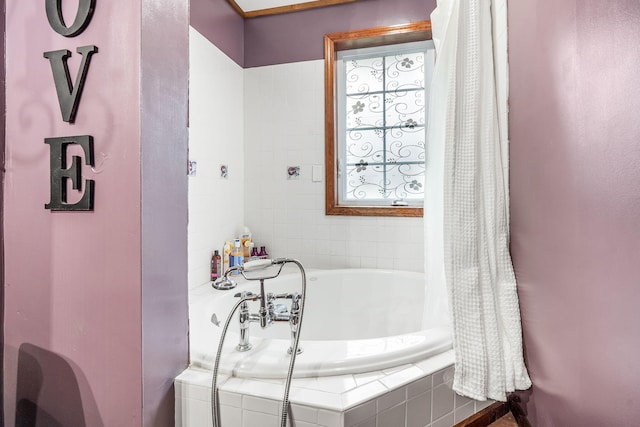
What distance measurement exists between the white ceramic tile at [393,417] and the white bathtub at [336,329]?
12cm

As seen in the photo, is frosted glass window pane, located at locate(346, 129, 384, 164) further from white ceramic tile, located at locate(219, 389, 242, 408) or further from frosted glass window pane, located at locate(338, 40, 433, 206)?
white ceramic tile, located at locate(219, 389, 242, 408)

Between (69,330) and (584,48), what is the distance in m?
1.46

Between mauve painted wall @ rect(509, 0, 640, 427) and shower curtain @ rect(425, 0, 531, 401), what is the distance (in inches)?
1.9

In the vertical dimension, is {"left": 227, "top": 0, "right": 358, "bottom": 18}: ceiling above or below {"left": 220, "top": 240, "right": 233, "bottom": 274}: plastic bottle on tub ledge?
above

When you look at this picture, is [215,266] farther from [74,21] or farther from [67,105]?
[74,21]

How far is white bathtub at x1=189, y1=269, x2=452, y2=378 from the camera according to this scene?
3.17 ft

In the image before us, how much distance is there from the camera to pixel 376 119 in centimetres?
225

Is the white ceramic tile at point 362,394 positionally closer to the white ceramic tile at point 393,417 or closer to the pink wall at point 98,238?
the white ceramic tile at point 393,417

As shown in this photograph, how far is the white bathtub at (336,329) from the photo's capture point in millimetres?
967

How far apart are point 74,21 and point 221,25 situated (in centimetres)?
139

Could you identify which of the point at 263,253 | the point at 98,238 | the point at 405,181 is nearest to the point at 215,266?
the point at 263,253

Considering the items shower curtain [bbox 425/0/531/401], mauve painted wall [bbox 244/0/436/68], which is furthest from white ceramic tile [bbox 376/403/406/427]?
mauve painted wall [bbox 244/0/436/68]

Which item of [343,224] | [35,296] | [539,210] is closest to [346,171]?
[343,224]

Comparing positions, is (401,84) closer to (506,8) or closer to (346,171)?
(346,171)
